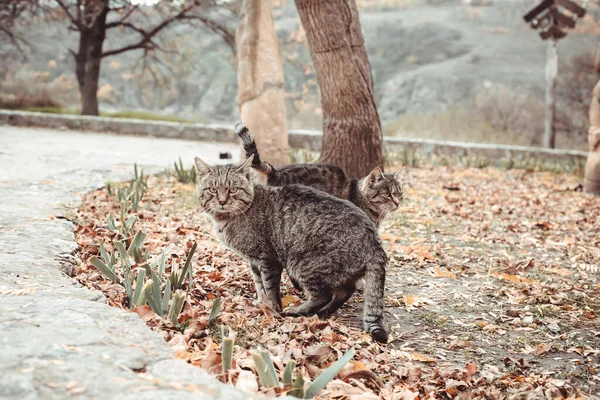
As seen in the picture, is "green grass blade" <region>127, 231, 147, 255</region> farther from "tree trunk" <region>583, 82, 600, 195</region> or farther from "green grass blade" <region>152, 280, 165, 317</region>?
"tree trunk" <region>583, 82, 600, 195</region>

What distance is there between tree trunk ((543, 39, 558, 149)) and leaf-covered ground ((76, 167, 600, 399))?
6249 millimetres

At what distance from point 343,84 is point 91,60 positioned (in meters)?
11.5

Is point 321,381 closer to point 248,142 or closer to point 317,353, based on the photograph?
point 317,353

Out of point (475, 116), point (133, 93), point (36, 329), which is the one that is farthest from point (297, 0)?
point (133, 93)

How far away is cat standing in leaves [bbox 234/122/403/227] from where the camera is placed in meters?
5.21

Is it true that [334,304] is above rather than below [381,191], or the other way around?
below

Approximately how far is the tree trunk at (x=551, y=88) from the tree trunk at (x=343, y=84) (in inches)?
294

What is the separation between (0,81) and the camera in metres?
21.6

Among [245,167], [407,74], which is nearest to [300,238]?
[245,167]

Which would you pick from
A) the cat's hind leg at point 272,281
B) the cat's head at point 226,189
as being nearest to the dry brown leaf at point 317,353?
the cat's hind leg at point 272,281

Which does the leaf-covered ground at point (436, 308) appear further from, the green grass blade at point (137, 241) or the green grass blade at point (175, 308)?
the green grass blade at point (137, 241)

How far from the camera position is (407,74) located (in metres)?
24.2

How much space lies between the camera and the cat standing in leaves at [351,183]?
521 centimetres

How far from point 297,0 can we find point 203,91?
19221 millimetres
